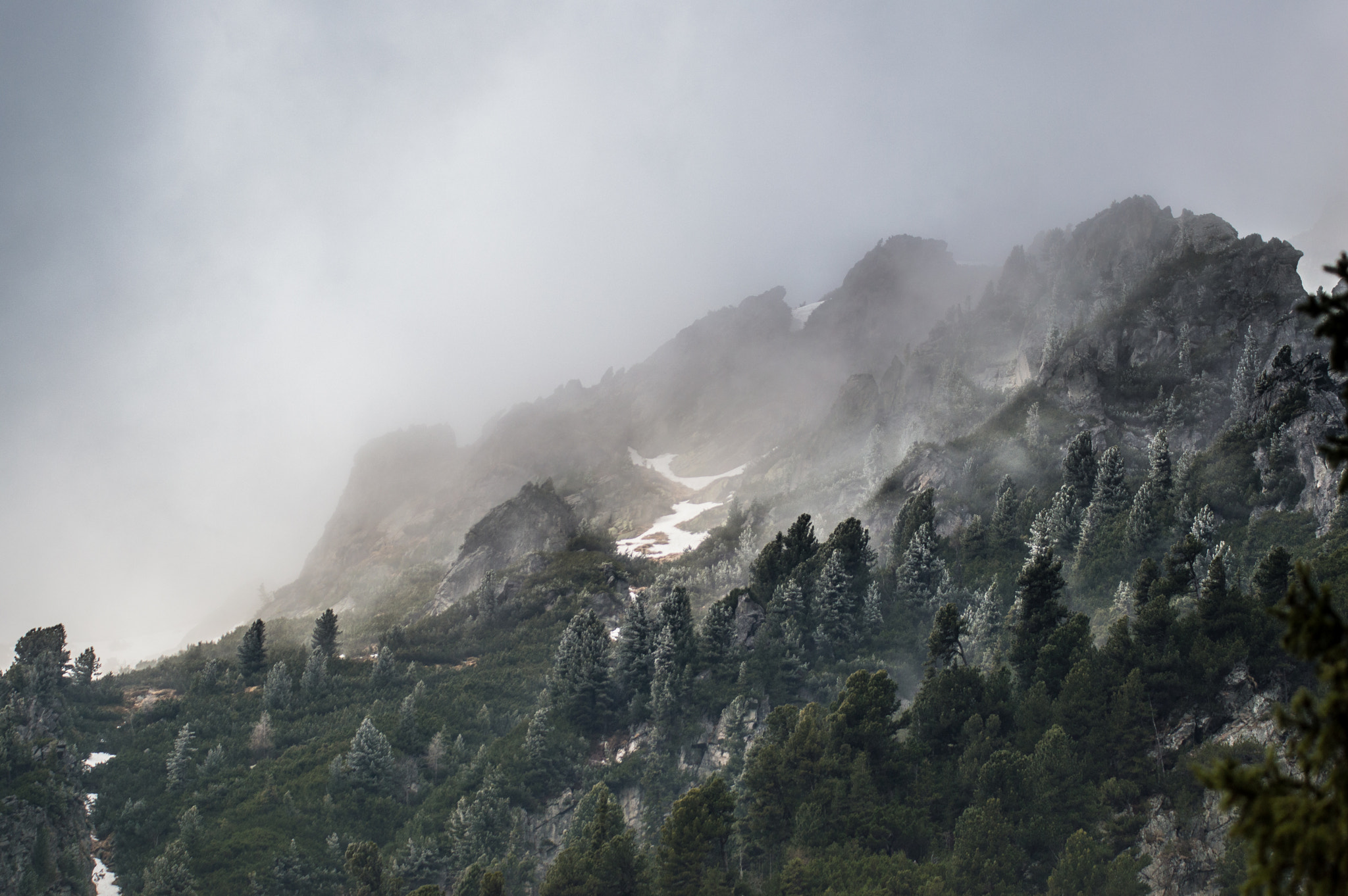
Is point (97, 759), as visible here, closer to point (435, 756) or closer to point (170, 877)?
point (170, 877)

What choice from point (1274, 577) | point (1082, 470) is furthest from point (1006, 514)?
point (1274, 577)

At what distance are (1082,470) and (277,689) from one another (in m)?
77.5

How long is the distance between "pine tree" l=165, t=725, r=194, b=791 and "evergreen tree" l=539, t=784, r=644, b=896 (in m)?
34.8

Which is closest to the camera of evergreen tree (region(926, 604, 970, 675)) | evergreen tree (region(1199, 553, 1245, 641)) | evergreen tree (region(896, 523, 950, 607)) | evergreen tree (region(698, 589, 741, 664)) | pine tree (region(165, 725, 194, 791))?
evergreen tree (region(1199, 553, 1245, 641))

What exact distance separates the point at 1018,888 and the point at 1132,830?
6.48 metres

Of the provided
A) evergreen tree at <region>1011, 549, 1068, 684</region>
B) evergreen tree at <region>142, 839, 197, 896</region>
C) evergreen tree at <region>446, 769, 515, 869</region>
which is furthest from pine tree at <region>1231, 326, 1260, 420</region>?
evergreen tree at <region>142, 839, 197, 896</region>

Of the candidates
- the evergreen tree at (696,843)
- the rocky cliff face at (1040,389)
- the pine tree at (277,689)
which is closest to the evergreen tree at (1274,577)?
the rocky cliff face at (1040,389)

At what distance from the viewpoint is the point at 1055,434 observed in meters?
93.9

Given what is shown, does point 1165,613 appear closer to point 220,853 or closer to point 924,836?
point 924,836

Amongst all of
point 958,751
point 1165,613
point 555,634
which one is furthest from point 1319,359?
point 555,634

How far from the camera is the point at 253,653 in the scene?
7738cm

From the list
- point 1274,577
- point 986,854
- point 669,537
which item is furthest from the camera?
point 669,537

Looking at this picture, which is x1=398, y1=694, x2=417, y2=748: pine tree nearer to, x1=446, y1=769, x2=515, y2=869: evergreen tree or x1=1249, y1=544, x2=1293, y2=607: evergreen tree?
x1=446, y1=769, x2=515, y2=869: evergreen tree

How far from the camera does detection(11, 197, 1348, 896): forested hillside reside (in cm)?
4053
